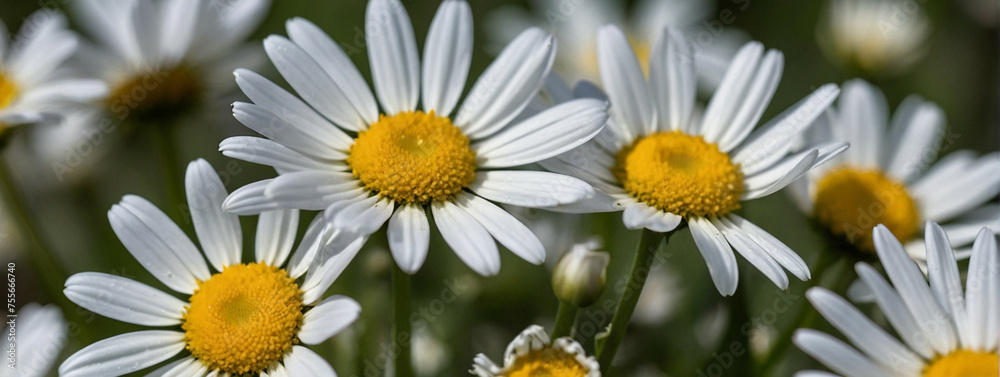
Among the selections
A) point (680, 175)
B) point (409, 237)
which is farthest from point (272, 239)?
point (680, 175)

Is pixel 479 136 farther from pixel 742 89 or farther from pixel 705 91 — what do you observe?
pixel 705 91

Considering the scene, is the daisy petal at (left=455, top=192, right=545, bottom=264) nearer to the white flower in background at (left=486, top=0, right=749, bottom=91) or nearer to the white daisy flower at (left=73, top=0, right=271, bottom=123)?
the white daisy flower at (left=73, top=0, right=271, bottom=123)

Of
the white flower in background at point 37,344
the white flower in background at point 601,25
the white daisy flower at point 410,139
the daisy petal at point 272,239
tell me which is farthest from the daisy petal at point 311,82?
the white flower in background at point 601,25

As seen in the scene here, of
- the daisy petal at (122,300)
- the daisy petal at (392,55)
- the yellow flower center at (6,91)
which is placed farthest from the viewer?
the yellow flower center at (6,91)

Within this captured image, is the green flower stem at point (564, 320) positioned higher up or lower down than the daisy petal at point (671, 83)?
lower down

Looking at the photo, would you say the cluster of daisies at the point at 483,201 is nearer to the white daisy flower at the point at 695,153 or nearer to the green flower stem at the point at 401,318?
the white daisy flower at the point at 695,153

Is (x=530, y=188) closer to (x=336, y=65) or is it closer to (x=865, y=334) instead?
(x=336, y=65)

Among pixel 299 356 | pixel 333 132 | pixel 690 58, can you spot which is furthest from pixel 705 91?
pixel 299 356
